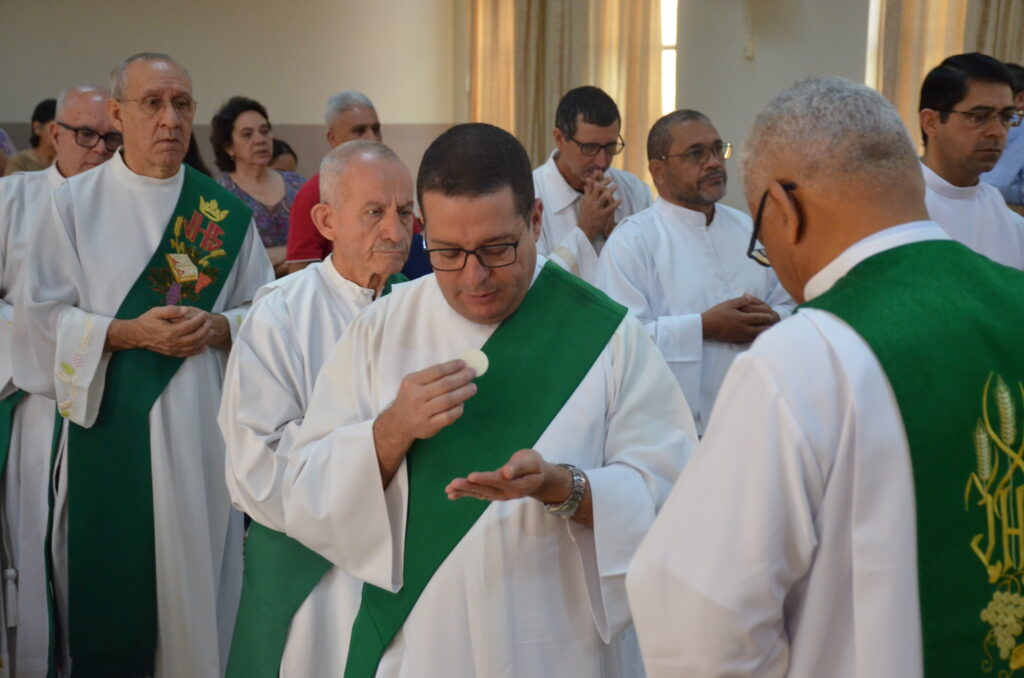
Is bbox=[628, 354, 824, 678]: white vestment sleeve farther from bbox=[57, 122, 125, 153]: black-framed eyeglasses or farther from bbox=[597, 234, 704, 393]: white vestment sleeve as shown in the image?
bbox=[57, 122, 125, 153]: black-framed eyeglasses

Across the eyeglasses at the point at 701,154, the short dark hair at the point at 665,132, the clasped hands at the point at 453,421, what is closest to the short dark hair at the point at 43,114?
the short dark hair at the point at 665,132

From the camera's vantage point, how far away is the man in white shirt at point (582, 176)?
4.91 metres

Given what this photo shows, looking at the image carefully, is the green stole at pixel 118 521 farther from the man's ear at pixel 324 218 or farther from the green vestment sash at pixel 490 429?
the green vestment sash at pixel 490 429

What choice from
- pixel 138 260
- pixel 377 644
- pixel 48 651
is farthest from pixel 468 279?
pixel 48 651

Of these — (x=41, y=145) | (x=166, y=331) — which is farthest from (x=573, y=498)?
(x=41, y=145)

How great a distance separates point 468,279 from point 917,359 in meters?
0.96

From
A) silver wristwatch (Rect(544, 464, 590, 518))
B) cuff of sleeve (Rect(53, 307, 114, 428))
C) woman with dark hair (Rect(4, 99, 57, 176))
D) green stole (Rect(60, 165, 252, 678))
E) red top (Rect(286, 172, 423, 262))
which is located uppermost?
woman with dark hair (Rect(4, 99, 57, 176))

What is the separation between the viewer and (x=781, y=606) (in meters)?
1.59

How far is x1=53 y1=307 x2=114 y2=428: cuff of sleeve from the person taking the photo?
3.88 m

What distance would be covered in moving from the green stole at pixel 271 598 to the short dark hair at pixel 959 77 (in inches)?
112

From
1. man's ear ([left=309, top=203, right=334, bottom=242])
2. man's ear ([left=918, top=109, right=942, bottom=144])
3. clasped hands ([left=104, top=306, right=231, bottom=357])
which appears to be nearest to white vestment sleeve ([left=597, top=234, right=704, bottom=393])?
man's ear ([left=918, top=109, right=942, bottom=144])

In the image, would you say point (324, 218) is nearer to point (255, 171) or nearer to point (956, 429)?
point (956, 429)

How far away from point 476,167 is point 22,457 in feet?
9.50

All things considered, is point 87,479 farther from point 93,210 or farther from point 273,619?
point 273,619
